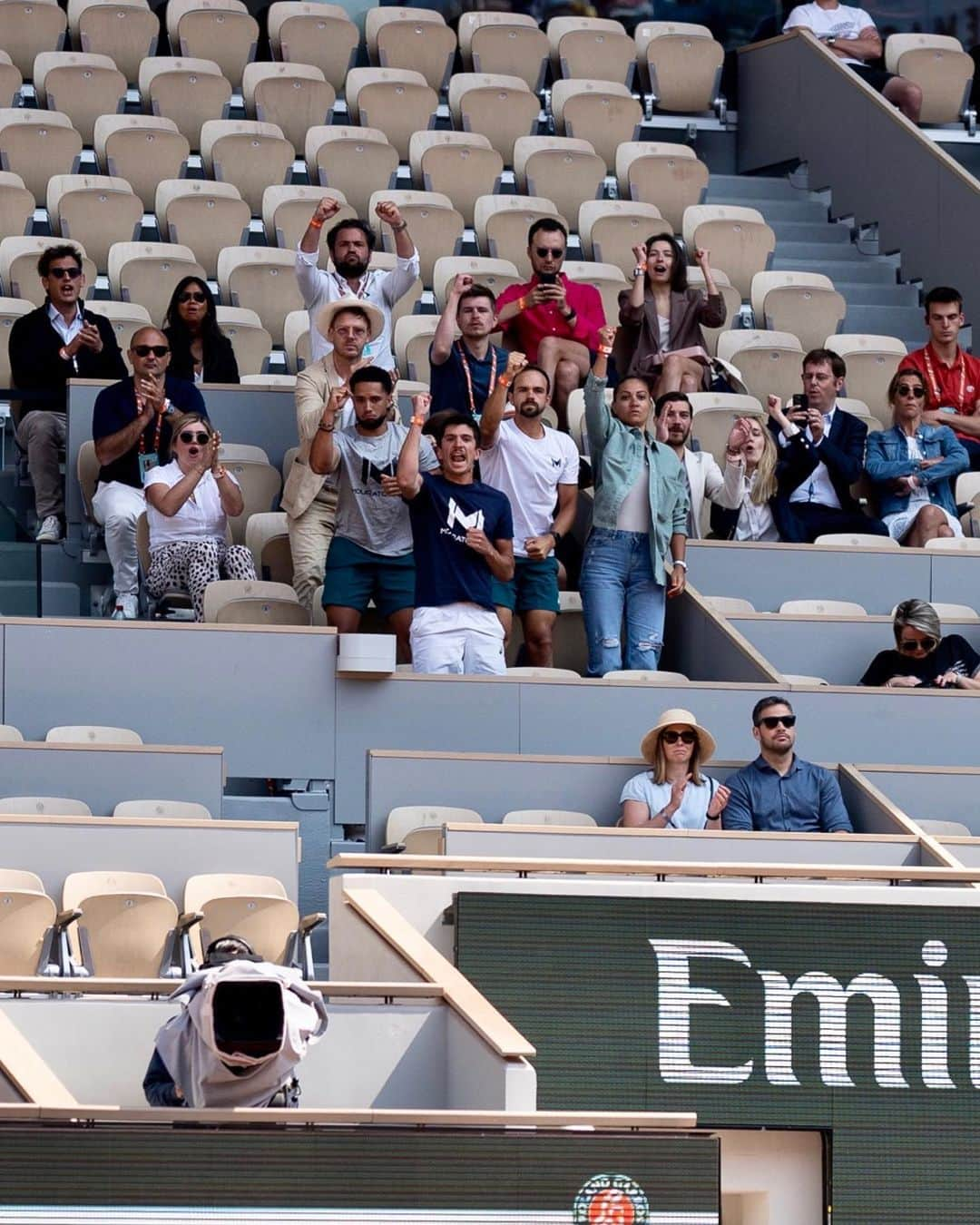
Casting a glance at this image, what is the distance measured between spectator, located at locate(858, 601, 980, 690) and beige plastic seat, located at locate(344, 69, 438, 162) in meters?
6.00

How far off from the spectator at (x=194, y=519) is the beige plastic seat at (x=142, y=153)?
4.12 meters

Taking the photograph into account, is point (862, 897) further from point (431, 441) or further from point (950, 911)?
point (431, 441)

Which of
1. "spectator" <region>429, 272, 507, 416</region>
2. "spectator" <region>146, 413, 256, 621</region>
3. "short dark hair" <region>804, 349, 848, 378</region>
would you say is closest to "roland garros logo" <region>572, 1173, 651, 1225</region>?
"spectator" <region>146, 413, 256, 621</region>

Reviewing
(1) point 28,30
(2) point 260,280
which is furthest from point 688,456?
(1) point 28,30

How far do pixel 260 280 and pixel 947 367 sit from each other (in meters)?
3.58

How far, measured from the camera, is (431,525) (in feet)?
35.1

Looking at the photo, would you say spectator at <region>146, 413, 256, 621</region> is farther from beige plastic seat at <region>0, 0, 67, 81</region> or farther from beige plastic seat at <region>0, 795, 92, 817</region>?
beige plastic seat at <region>0, 0, 67, 81</region>

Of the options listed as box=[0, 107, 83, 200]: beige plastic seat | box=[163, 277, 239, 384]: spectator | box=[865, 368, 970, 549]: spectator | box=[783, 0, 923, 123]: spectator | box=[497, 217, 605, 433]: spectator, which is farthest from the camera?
box=[783, 0, 923, 123]: spectator

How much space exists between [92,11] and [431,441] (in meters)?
6.21

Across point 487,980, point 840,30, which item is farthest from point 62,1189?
point 840,30

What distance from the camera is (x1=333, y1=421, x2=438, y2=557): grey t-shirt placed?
11078mm

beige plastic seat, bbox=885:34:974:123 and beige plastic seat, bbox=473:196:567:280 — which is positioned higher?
beige plastic seat, bbox=885:34:974:123

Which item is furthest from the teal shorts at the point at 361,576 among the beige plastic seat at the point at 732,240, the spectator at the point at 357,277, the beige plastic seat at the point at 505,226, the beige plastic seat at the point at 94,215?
the beige plastic seat at the point at 732,240

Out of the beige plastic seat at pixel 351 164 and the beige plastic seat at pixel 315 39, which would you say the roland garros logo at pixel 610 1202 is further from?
the beige plastic seat at pixel 315 39
